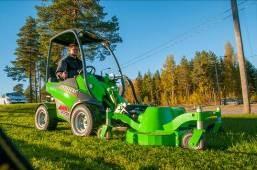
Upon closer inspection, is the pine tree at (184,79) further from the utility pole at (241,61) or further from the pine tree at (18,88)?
the utility pole at (241,61)

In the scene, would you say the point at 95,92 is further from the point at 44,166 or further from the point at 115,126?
the point at 44,166

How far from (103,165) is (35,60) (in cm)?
6167

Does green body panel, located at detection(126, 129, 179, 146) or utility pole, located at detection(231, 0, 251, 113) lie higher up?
utility pole, located at detection(231, 0, 251, 113)

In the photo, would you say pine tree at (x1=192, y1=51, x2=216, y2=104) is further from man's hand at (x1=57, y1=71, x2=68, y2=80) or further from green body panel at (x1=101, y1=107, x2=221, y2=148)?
green body panel at (x1=101, y1=107, x2=221, y2=148)

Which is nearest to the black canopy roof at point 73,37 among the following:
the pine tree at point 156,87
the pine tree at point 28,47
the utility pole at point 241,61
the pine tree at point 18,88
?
the utility pole at point 241,61

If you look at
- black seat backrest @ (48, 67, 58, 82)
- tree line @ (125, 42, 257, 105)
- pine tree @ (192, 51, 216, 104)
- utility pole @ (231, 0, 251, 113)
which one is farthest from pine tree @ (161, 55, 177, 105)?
black seat backrest @ (48, 67, 58, 82)

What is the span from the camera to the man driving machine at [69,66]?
9586 millimetres

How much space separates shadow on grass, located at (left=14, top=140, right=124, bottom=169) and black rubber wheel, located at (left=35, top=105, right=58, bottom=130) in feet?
12.2

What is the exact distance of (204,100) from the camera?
325 ft

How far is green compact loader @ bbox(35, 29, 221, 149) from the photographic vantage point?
6297 mm

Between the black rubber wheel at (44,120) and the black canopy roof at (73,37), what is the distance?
1.97 m

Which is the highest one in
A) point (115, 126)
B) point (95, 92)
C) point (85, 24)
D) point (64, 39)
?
point (85, 24)

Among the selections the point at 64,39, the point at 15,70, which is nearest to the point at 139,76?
the point at 15,70

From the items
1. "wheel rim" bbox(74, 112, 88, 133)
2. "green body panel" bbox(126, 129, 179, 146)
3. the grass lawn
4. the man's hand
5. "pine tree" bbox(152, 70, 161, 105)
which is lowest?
the grass lawn
